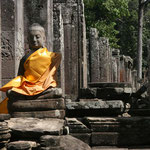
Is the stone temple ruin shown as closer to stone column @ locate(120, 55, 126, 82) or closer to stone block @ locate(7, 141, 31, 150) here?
stone block @ locate(7, 141, 31, 150)

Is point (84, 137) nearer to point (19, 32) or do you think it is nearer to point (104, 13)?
point (19, 32)

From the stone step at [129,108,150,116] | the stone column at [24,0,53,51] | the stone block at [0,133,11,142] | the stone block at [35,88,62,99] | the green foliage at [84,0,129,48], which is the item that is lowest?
the stone step at [129,108,150,116]

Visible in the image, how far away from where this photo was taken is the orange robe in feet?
21.4

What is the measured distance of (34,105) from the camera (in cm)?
635

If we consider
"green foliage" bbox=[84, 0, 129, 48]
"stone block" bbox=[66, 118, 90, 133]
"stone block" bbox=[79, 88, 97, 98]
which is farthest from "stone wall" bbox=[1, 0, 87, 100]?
"green foliage" bbox=[84, 0, 129, 48]

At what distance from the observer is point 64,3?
1127 centimetres

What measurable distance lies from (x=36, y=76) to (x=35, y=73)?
0.17ft

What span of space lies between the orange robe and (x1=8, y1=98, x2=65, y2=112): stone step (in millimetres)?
149

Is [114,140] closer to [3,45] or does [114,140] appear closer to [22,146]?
[22,146]

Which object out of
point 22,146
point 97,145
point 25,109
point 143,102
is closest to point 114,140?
point 97,145

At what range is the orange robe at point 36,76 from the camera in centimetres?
651

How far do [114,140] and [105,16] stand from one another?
2386 cm

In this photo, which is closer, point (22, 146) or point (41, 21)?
point (22, 146)

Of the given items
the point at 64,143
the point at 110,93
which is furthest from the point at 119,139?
the point at 110,93
